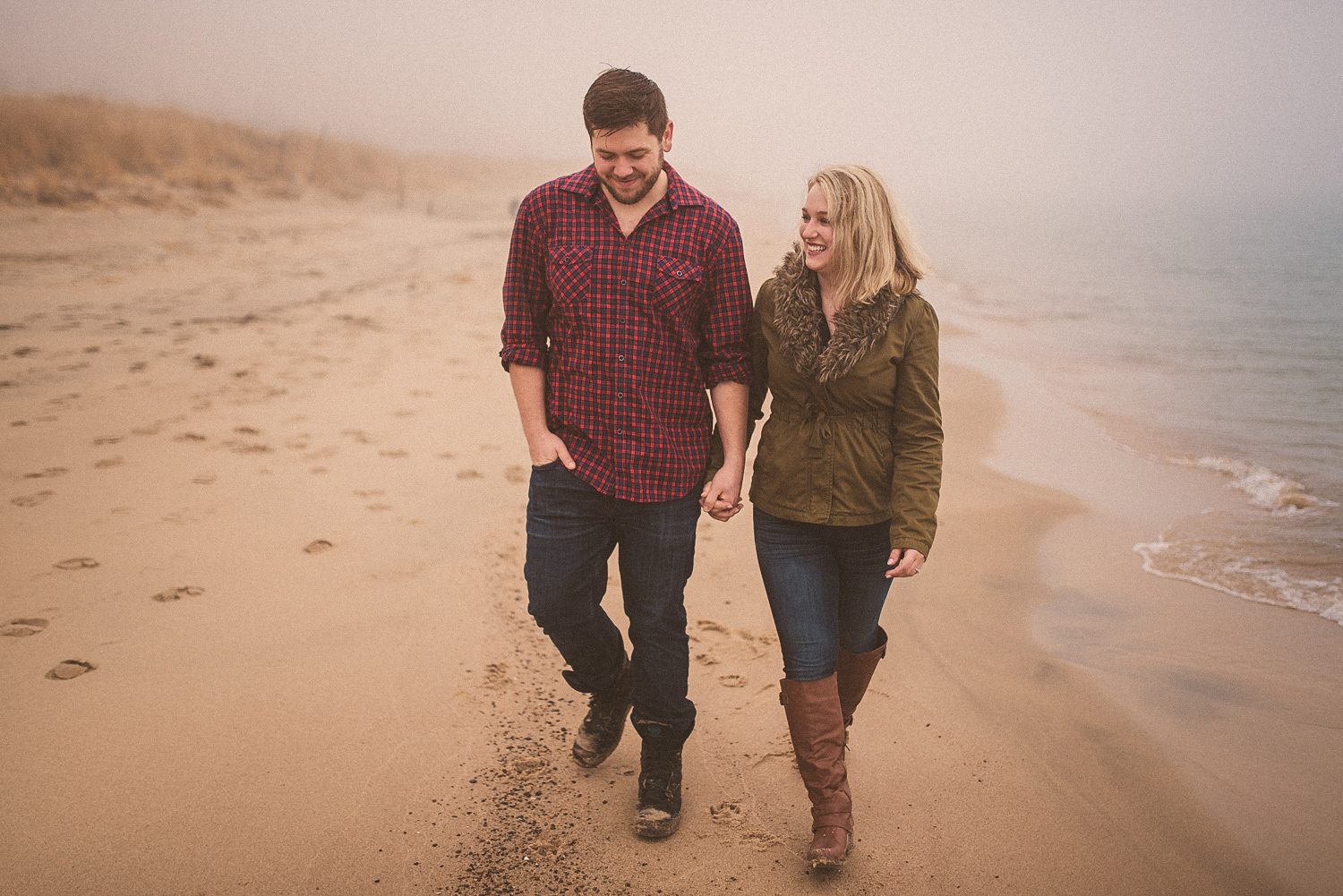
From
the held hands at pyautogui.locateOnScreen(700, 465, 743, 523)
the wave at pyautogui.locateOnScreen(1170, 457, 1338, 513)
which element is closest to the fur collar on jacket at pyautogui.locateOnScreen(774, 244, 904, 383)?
the held hands at pyautogui.locateOnScreen(700, 465, 743, 523)

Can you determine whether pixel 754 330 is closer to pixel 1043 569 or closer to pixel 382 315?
pixel 1043 569

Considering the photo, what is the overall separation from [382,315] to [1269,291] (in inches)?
688

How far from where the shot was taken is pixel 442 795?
261 centimetres

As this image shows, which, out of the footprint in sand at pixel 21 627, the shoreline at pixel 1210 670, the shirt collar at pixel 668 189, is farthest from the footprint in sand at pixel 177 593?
the shoreline at pixel 1210 670

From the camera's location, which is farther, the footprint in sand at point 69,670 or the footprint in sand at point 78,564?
the footprint in sand at point 78,564

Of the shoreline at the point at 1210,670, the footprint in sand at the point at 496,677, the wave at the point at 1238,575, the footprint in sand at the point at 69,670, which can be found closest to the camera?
the shoreline at the point at 1210,670

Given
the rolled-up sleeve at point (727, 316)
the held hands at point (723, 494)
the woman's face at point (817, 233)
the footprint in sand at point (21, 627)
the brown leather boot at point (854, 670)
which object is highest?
the woman's face at point (817, 233)

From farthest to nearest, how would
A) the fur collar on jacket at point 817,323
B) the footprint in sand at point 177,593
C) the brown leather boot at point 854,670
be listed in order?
the footprint in sand at point 177,593, the brown leather boot at point 854,670, the fur collar on jacket at point 817,323

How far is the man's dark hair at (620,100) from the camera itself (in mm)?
2123

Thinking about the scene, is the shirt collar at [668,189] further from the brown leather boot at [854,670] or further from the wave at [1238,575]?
the wave at [1238,575]

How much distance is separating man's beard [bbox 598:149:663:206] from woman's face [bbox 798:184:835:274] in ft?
1.35

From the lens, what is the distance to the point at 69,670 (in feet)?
10.2

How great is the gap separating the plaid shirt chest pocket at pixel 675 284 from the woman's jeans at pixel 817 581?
66cm

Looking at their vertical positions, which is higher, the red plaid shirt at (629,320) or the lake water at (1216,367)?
the red plaid shirt at (629,320)
